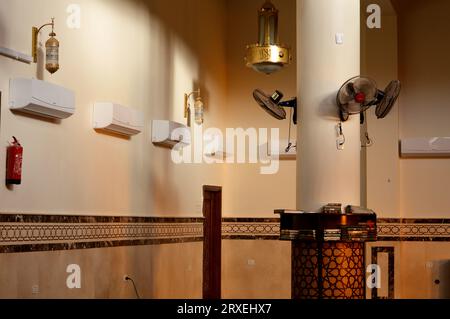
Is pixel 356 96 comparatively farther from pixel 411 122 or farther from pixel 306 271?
pixel 411 122

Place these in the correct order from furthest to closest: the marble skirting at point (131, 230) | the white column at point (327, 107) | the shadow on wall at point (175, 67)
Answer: the shadow on wall at point (175, 67)
the white column at point (327, 107)
the marble skirting at point (131, 230)

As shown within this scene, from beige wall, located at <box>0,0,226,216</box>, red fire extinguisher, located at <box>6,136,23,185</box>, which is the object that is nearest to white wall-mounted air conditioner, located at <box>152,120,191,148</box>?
beige wall, located at <box>0,0,226,216</box>

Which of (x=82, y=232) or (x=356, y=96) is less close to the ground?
(x=356, y=96)

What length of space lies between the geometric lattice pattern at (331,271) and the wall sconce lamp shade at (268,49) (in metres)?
2.94

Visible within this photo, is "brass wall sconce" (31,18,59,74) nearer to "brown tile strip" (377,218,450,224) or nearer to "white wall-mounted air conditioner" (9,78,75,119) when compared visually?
"white wall-mounted air conditioner" (9,78,75,119)

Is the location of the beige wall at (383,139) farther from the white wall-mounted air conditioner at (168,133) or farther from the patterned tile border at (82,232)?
the white wall-mounted air conditioner at (168,133)

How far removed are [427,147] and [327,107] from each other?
4.75 m

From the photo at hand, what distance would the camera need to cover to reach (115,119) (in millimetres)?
8781

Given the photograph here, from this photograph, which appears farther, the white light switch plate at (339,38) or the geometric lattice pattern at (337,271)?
the white light switch plate at (339,38)

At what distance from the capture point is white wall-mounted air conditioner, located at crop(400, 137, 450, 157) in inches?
508

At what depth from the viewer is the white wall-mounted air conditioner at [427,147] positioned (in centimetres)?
1289

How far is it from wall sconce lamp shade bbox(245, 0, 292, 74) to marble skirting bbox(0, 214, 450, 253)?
2.19 metres

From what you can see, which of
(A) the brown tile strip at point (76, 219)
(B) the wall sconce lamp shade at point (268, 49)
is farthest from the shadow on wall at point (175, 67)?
(B) the wall sconce lamp shade at point (268, 49)

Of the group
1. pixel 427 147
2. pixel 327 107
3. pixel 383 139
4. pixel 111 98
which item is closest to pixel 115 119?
pixel 111 98
